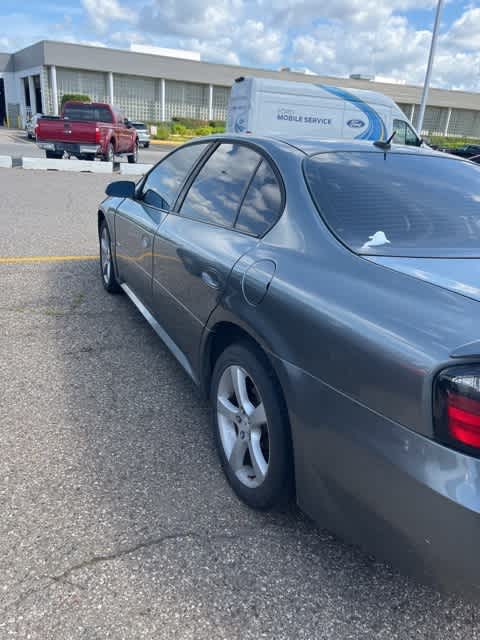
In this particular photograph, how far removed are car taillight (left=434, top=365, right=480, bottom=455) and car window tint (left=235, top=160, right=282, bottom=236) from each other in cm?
118

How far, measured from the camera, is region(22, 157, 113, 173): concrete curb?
1488cm

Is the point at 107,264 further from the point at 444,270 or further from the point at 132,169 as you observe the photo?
the point at 132,169

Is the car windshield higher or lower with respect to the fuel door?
higher

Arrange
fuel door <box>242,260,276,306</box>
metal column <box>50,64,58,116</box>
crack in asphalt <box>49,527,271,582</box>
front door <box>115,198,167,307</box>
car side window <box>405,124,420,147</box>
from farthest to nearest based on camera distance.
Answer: metal column <box>50,64,58,116</box>, car side window <box>405,124,420,147</box>, front door <box>115,198,167,307</box>, fuel door <box>242,260,276,306</box>, crack in asphalt <box>49,527,271,582</box>

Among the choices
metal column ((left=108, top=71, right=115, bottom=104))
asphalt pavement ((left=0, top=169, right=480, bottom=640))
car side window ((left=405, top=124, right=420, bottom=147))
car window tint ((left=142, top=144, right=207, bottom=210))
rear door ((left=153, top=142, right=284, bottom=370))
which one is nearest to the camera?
asphalt pavement ((left=0, top=169, right=480, bottom=640))

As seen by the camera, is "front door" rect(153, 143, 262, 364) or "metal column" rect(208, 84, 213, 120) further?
"metal column" rect(208, 84, 213, 120)

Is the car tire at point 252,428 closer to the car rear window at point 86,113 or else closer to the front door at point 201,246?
the front door at point 201,246

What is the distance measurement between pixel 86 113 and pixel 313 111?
27.4ft

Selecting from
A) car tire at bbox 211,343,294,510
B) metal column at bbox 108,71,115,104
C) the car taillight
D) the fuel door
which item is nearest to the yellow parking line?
car tire at bbox 211,343,294,510

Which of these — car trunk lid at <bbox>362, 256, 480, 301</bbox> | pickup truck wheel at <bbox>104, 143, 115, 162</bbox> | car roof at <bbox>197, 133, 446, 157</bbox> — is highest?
car roof at <bbox>197, 133, 446, 157</bbox>

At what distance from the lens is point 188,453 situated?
2.76 m

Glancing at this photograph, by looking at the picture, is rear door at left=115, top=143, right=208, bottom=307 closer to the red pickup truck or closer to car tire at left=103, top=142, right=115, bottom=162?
the red pickup truck

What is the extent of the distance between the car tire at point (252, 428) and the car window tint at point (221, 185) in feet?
2.62

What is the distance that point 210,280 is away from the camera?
255 cm
